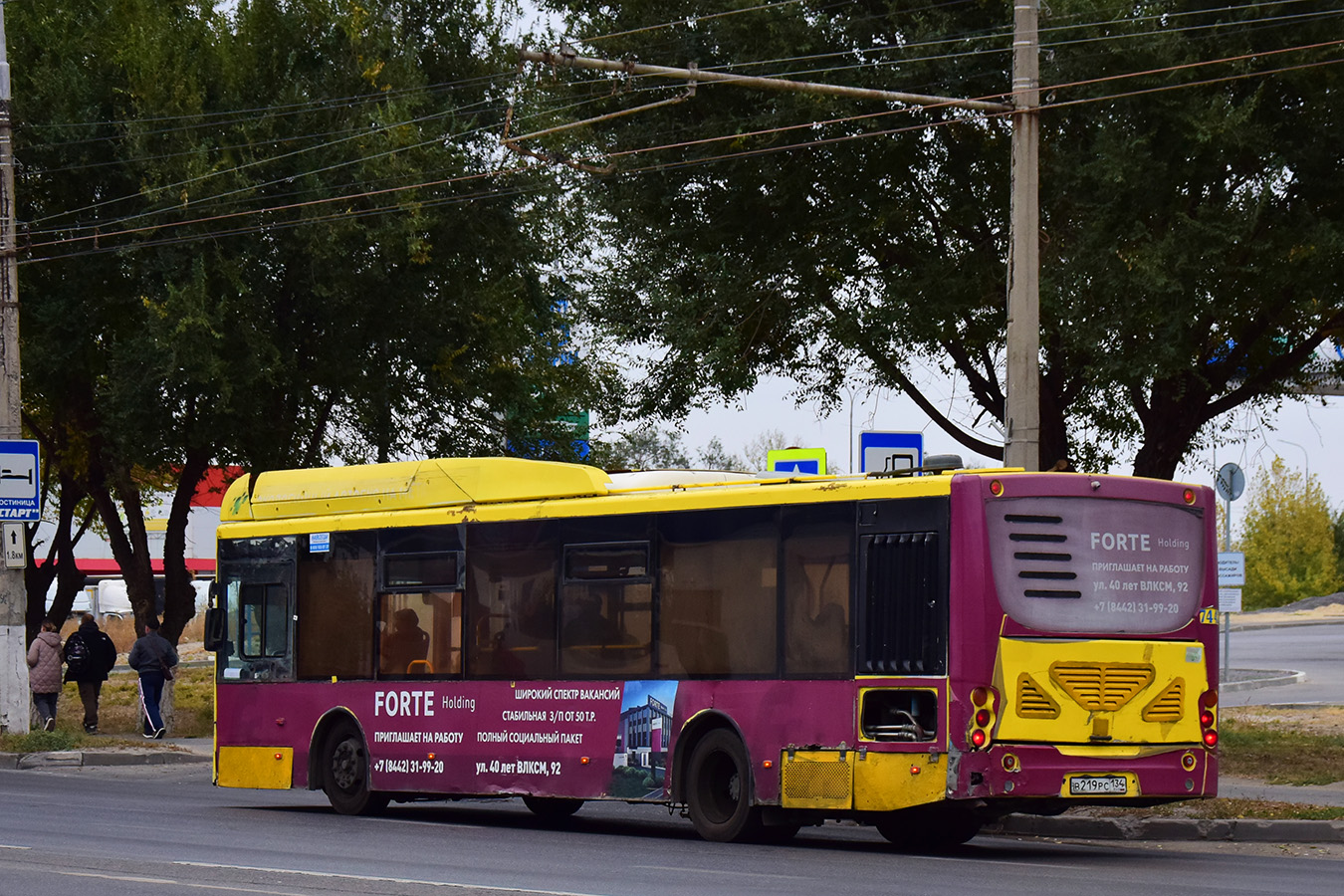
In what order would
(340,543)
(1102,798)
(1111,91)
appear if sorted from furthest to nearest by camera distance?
(1111,91)
(340,543)
(1102,798)

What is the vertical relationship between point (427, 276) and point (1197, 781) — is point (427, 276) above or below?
above

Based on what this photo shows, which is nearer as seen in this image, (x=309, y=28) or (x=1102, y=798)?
(x=1102, y=798)

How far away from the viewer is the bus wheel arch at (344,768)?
19.3m

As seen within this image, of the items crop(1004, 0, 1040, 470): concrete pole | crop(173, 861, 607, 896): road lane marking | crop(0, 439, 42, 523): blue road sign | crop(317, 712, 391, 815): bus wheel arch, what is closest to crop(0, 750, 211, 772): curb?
crop(0, 439, 42, 523): blue road sign

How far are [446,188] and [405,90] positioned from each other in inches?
58.6

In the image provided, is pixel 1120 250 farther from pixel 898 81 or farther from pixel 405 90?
pixel 405 90

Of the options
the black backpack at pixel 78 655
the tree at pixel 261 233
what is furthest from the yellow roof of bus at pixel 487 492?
the black backpack at pixel 78 655

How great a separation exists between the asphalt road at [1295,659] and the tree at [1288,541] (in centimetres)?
2556

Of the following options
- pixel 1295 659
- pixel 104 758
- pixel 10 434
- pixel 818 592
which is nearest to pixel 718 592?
pixel 818 592

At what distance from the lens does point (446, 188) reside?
30219mm

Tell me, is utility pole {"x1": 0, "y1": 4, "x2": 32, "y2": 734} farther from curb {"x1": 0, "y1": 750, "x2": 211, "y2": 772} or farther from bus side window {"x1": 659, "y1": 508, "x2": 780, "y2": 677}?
bus side window {"x1": 659, "y1": 508, "x2": 780, "y2": 677}

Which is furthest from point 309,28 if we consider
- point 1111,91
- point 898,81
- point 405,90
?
point 1111,91

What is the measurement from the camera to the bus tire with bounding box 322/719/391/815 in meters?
19.3

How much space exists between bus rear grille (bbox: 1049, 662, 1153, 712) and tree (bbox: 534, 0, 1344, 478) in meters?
6.27
